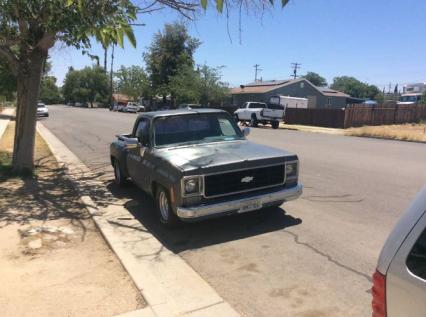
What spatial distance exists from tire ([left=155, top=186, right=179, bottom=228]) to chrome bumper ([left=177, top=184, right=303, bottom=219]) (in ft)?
1.38

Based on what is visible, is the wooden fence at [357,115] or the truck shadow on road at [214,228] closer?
the truck shadow on road at [214,228]

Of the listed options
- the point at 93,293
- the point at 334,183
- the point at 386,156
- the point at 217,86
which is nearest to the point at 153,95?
the point at 217,86

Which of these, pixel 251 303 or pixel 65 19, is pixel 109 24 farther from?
pixel 251 303

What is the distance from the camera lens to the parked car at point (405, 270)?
203 centimetres

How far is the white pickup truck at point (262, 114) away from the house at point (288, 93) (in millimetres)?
20586

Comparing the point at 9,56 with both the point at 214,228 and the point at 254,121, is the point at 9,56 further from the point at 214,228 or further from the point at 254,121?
the point at 254,121

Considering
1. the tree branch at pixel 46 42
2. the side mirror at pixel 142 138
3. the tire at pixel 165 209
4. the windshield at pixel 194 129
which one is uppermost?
the tree branch at pixel 46 42

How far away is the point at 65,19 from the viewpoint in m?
7.57

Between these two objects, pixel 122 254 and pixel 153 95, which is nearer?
pixel 122 254

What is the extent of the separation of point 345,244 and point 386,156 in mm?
9985

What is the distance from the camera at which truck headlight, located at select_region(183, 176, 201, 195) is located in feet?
18.4

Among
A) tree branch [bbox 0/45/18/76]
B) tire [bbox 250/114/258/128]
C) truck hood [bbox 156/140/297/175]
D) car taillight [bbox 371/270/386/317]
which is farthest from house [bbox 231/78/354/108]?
car taillight [bbox 371/270/386/317]

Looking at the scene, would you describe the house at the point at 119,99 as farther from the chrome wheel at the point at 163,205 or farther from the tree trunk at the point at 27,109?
the chrome wheel at the point at 163,205

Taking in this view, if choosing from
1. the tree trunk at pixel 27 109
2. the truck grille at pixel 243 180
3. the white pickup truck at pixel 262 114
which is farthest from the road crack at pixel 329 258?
the white pickup truck at pixel 262 114
